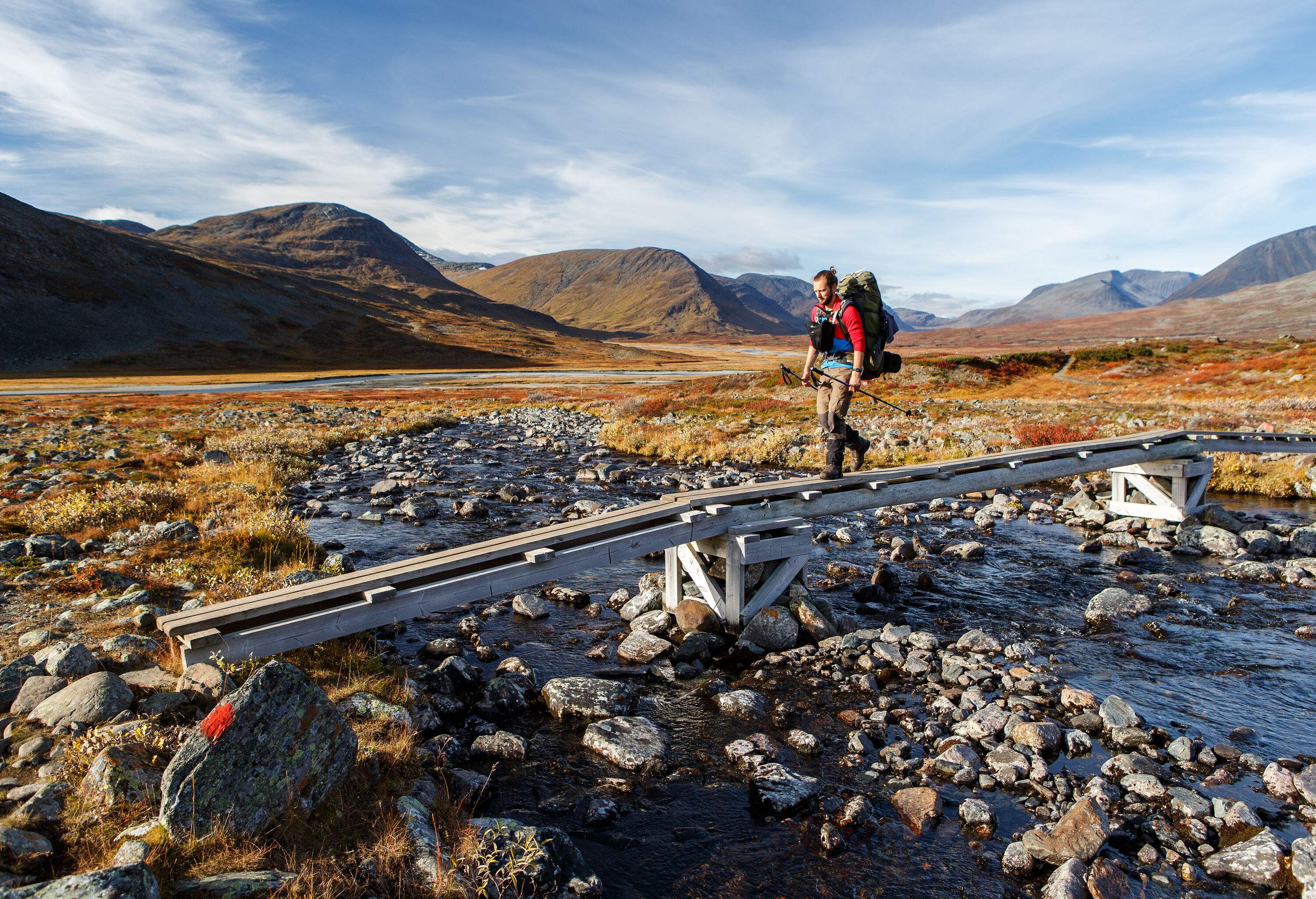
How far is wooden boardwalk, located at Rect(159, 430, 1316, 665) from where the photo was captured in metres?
6.43

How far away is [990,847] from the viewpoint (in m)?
5.52

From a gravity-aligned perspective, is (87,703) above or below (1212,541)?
above

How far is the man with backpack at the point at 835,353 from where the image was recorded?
9195 millimetres

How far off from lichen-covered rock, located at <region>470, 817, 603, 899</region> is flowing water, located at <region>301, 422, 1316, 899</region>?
331 mm

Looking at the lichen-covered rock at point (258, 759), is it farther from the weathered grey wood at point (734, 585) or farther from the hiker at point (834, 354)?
the hiker at point (834, 354)

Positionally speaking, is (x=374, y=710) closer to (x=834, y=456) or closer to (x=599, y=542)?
(x=599, y=542)

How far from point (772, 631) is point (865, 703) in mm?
1795

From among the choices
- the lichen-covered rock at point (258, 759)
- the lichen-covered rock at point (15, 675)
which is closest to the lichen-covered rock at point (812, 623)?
the lichen-covered rock at point (258, 759)

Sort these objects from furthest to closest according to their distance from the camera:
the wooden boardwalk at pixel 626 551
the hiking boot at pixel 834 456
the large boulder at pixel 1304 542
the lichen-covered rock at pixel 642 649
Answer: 1. the large boulder at pixel 1304 542
2. the hiking boot at pixel 834 456
3. the lichen-covered rock at pixel 642 649
4. the wooden boardwalk at pixel 626 551

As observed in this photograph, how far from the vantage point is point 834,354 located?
9.84 m

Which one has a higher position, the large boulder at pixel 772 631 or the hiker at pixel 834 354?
the hiker at pixel 834 354

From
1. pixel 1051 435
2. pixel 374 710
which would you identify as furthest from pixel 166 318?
pixel 374 710

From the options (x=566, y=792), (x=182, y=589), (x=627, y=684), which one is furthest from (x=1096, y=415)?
(x=182, y=589)

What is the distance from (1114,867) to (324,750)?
19.5 feet
